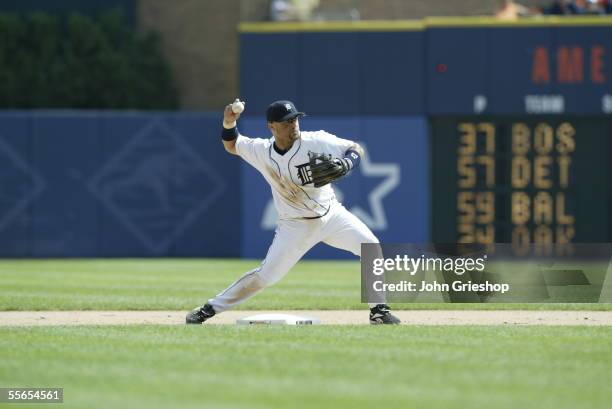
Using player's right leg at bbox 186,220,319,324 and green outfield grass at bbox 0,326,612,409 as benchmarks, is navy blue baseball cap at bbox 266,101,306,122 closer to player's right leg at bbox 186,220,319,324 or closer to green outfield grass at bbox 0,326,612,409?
player's right leg at bbox 186,220,319,324

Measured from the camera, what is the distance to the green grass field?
20.1ft

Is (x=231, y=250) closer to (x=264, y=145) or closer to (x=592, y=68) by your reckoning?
(x=592, y=68)

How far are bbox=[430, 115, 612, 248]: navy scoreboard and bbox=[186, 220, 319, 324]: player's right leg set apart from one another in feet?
29.6

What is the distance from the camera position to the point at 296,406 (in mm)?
5895

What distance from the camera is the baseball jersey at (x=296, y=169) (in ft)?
31.0

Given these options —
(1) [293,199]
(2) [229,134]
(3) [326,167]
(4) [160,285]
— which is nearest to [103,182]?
(4) [160,285]

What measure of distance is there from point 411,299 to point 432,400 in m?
3.57

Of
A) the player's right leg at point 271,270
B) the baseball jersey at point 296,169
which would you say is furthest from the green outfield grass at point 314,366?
the baseball jersey at point 296,169

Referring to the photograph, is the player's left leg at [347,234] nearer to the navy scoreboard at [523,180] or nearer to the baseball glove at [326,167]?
the baseball glove at [326,167]

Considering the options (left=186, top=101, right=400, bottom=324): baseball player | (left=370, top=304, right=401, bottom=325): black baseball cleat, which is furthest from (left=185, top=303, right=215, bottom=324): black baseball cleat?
(left=370, top=304, right=401, bottom=325): black baseball cleat

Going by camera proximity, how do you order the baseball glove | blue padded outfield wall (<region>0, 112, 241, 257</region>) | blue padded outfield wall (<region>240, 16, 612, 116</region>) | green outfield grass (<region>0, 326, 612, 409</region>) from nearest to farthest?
1. green outfield grass (<region>0, 326, 612, 409</region>)
2. the baseball glove
3. blue padded outfield wall (<region>240, 16, 612, 116</region>)
4. blue padded outfield wall (<region>0, 112, 241, 257</region>)

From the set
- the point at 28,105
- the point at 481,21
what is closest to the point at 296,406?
the point at 481,21

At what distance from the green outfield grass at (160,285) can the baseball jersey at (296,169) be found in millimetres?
2405

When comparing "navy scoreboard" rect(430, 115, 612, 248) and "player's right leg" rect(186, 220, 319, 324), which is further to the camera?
"navy scoreboard" rect(430, 115, 612, 248)
